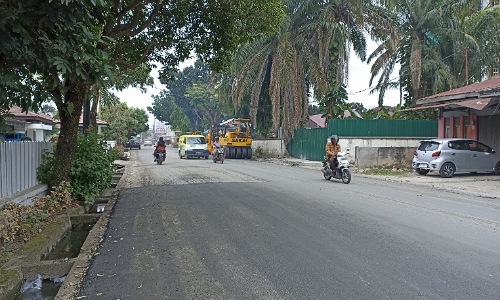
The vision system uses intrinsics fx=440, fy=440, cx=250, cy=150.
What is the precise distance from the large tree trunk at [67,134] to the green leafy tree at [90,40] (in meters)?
0.02

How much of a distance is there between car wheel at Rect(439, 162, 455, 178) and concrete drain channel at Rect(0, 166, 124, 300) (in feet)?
43.3

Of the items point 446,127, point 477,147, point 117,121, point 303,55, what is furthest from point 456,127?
point 117,121

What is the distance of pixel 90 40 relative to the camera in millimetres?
6301

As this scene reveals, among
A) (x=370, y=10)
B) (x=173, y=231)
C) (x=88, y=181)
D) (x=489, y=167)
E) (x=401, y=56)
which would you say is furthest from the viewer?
(x=401, y=56)

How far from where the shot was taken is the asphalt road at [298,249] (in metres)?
4.67

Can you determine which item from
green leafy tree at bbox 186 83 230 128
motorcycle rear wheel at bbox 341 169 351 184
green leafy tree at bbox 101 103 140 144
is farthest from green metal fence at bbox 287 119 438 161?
green leafy tree at bbox 186 83 230 128

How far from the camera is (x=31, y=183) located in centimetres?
927

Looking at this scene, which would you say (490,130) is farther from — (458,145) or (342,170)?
(342,170)

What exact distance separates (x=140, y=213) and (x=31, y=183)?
2.42m

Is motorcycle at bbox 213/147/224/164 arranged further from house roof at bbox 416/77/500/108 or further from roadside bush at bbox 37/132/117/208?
roadside bush at bbox 37/132/117/208

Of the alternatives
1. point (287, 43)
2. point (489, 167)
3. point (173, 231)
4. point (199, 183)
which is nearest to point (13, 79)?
point (173, 231)

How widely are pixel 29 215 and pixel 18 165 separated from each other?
1458mm

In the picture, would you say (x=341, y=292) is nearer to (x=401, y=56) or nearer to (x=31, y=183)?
(x=31, y=183)

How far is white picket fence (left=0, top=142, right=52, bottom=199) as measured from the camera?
302 inches
